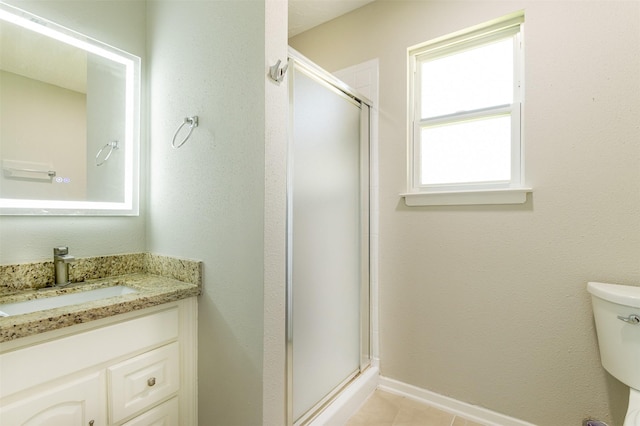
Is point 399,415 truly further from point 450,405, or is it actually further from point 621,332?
point 621,332

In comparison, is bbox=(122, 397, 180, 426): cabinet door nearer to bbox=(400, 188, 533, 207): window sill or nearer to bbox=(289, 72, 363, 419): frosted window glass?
bbox=(289, 72, 363, 419): frosted window glass

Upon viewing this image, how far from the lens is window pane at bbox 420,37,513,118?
1.54 meters

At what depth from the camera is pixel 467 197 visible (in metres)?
1.56

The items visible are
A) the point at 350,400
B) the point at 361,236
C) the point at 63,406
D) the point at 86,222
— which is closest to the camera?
the point at 63,406

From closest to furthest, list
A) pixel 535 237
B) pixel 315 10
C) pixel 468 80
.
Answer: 1. pixel 535 237
2. pixel 468 80
3. pixel 315 10

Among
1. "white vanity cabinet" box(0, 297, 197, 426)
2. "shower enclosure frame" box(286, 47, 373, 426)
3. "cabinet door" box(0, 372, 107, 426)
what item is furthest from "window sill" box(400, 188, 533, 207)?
"cabinet door" box(0, 372, 107, 426)

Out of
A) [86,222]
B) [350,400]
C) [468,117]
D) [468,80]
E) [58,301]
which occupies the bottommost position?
[350,400]

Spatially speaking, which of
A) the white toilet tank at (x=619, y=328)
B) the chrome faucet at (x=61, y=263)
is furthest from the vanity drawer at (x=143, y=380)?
the white toilet tank at (x=619, y=328)

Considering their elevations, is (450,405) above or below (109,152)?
below

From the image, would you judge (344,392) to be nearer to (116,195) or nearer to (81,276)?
(81,276)

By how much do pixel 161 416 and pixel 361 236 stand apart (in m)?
1.30

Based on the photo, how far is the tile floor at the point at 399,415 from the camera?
1517 mm

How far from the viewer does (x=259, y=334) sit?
3.43 ft

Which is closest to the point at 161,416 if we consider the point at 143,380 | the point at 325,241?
the point at 143,380
